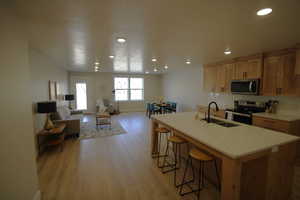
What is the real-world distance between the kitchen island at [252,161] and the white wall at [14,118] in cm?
204

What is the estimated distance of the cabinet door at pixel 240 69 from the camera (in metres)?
4.00

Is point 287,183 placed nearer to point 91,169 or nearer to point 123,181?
point 123,181

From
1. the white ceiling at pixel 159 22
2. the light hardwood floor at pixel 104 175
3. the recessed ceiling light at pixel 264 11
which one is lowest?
the light hardwood floor at pixel 104 175

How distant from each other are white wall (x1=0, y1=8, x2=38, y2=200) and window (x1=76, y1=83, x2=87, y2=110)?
6782 millimetres

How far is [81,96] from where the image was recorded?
27.0 feet

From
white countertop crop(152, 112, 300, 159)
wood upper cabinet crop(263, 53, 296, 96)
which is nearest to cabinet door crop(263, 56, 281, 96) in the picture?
wood upper cabinet crop(263, 53, 296, 96)

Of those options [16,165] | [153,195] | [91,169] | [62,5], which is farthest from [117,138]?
[62,5]

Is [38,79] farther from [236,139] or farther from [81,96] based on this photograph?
[81,96]

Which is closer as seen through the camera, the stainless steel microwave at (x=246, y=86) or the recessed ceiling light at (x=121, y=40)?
the recessed ceiling light at (x=121, y=40)

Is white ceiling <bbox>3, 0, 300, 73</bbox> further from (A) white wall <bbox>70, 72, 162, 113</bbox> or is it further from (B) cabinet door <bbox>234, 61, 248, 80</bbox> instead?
(A) white wall <bbox>70, 72, 162, 113</bbox>

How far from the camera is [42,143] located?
3.52m

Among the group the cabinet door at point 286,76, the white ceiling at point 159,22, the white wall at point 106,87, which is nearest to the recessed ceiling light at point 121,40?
the white ceiling at point 159,22

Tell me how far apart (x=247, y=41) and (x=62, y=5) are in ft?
10.3

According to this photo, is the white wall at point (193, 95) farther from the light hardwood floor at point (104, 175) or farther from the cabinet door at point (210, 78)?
the light hardwood floor at point (104, 175)
